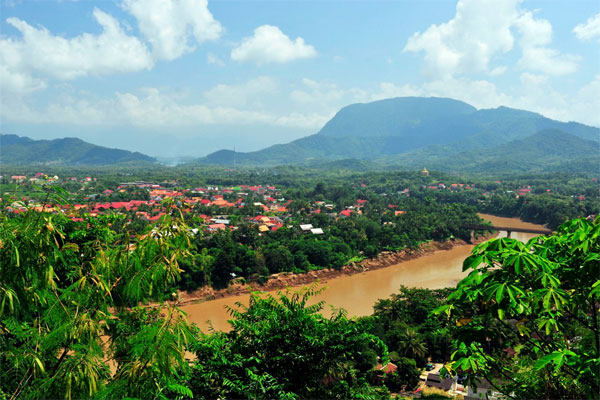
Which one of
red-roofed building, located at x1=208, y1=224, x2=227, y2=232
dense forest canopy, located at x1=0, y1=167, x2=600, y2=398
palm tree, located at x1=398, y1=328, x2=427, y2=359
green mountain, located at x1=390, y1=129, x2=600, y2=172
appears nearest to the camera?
dense forest canopy, located at x1=0, y1=167, x2=600, y2=398

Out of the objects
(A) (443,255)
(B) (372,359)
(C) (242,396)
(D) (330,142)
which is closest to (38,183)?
(C) (242,396)

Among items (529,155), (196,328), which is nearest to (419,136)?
(529,155)

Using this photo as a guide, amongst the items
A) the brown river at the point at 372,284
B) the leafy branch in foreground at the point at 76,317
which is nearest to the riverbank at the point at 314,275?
the brown river at the point at 372,284

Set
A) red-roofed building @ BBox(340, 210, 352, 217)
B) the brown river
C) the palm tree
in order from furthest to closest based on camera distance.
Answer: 1. red-roofed building @ BBox(340, 210, 352, 217)
2. the brown river
3. the palm tree

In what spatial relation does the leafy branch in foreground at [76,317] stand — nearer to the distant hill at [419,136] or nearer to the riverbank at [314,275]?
the riverbank at [314,275]

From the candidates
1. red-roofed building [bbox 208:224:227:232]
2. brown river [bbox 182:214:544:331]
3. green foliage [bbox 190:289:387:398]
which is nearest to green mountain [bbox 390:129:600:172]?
brown river [bbox 182:214:544:331]

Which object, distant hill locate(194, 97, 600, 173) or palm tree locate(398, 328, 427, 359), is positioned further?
distant hill locate(194, 97, 600, 173)

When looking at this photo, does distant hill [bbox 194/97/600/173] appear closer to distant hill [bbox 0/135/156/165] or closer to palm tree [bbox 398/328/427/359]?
distant hill [bbox 0/135/156/165]

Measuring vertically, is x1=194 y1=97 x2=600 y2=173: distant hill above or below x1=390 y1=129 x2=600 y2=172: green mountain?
above
